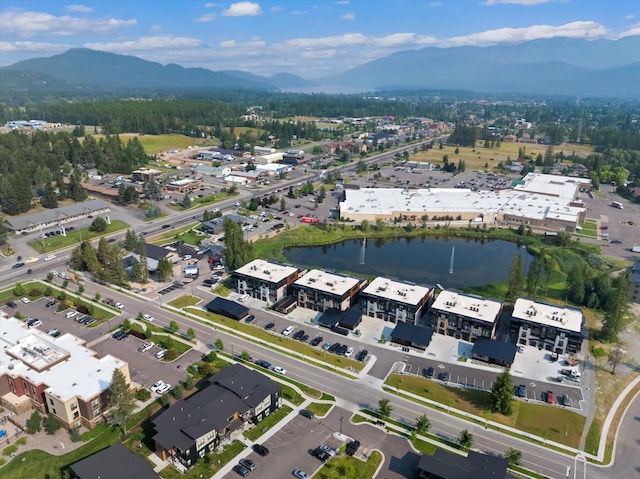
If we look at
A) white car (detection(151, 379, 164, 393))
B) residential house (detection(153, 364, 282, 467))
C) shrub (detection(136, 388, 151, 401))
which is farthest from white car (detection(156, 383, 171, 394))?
residential house (detection(153, 364, 282, 467))

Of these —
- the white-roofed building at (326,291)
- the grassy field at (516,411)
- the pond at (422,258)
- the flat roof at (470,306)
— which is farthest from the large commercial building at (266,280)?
the grassy field at (516,411)

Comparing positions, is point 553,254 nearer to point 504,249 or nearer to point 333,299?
point 504,249

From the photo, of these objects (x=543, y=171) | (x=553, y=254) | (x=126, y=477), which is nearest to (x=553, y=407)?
(x=126, y=477)

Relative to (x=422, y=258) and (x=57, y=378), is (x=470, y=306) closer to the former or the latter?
(x=422, y=258)

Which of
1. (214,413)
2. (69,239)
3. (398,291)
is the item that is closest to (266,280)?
(398,291)

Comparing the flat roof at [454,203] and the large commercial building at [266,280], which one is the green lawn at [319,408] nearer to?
the large commercial building at [266,280]
